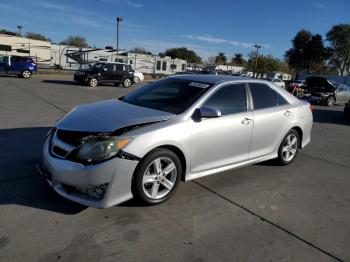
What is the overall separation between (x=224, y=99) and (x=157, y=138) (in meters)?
1.41

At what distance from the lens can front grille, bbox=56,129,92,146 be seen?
12.0 feet

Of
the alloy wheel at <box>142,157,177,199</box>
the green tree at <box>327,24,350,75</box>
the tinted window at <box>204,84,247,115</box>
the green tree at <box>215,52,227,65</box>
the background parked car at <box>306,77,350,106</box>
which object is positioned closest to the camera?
the alloy wheel at <box>142,157,177,199</box>

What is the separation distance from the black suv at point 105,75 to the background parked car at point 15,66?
4530mm

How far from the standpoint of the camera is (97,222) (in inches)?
139

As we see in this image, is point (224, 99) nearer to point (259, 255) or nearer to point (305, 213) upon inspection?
point (305, 213)

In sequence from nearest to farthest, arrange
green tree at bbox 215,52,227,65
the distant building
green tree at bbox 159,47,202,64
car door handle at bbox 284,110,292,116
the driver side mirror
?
the driver side mirror → car door handle at bbox 284,110,292,116 → the distant building → green tree at bbox 159,47,202,64 → green tree at bbox 215,52,227,65

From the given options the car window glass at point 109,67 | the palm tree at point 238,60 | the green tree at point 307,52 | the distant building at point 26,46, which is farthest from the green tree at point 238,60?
the car window glass at point 109,67

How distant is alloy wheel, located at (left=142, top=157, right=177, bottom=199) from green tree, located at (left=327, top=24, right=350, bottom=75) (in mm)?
61079

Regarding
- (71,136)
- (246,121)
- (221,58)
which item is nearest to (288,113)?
(246,121)

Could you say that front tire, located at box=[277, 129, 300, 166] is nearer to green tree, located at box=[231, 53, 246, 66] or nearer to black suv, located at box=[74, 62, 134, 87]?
black suv, located at box=[74, 62, 134, 87]

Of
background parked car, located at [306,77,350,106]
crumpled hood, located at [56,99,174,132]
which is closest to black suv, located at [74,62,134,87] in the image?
background parked car, located at [306,77,350,106]

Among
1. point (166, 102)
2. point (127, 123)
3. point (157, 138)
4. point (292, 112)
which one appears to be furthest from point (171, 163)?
point (292, 112)

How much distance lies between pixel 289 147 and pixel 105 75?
18.8 metres

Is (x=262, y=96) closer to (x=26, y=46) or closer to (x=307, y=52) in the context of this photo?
(x=26, y=46)
